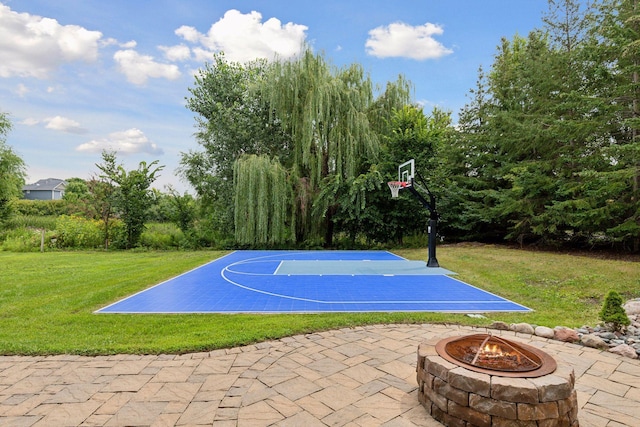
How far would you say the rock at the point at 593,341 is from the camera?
124 inches

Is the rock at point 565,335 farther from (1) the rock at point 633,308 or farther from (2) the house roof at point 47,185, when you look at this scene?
(2) the house roof at point 47,185

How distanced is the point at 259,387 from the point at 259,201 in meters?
10.0

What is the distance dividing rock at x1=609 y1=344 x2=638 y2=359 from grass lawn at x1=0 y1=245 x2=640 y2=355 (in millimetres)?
833

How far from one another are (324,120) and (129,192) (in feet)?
26.2

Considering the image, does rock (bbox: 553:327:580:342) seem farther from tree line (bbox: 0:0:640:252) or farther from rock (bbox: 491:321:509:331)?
tree line (bbox: 0:0:640:252)

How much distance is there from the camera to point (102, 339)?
337cm

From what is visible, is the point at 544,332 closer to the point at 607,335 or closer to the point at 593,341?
the point at 593,341

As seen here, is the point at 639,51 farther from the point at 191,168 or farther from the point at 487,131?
the point at 191,168

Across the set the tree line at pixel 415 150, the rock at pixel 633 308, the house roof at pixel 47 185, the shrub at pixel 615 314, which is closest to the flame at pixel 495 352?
the shrub at pixel 615 314

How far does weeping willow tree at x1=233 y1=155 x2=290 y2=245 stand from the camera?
1216 cm

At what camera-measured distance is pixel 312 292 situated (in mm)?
5715

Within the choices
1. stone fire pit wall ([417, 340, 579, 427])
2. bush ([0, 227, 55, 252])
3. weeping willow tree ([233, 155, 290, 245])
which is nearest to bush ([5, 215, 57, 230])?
bush ([0, 227, 55, 252])

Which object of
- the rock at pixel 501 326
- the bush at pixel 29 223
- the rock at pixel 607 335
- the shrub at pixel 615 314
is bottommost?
the rock at pixel 501 326

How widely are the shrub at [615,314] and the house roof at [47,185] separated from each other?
1917 inches
